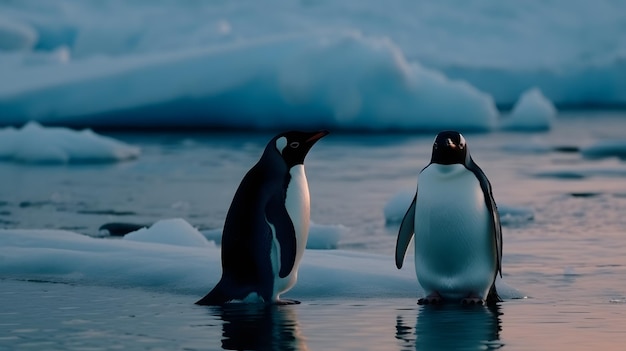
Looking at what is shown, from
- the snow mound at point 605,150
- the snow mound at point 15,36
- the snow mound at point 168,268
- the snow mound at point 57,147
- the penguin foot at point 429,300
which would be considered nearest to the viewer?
the penguin foot at point 429,300

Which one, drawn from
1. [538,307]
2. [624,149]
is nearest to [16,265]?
[538,307]

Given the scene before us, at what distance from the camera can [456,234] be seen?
566 centimetres

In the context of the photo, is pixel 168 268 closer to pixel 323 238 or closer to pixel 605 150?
pixel 323 238

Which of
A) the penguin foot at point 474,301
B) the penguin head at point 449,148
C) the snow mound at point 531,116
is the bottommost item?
the penguin foot at point 474,301

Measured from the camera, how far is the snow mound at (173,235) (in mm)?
7312

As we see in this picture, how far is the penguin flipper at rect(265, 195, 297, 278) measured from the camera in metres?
5.46

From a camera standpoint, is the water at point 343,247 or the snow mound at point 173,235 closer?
the water at point 343,247

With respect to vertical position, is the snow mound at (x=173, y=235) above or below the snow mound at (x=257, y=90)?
below

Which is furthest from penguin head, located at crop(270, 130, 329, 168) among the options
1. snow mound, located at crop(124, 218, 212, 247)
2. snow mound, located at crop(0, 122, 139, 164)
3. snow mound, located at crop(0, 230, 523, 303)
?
snow mound, located at crop(0, 122, 139, 164)

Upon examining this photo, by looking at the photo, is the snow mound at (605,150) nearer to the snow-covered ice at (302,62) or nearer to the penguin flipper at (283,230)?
the snow-covered ice at (302,62)

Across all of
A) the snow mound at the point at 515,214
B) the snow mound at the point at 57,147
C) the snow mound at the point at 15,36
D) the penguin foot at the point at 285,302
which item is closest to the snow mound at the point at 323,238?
Result: the snow mound at the point at 515,214

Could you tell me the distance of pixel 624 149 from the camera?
16328 mm

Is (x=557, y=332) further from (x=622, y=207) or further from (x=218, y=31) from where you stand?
(x=218, y=31)

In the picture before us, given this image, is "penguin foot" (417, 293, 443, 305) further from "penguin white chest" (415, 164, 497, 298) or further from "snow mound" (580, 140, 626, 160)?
"snow mound" (580, 140, 626, 160)
